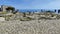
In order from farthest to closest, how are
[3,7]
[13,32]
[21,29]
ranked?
[3,7]
[21,29]
[13,32]

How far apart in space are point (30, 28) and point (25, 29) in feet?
0.83

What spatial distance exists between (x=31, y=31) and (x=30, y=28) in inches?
15.7

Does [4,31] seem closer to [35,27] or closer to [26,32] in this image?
[26,32]

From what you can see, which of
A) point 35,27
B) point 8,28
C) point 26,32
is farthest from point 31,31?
point 8,28

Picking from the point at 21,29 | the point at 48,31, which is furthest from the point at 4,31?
Result: the point at 48,31

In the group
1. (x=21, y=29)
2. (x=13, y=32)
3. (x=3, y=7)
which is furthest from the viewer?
(x=3, y=7)

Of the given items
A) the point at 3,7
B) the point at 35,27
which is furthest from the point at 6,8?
the point at 35,27

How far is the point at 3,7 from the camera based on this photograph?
21.6 meters

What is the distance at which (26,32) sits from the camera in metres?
5.64

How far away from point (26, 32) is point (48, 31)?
90cm

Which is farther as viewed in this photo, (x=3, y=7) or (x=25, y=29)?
(x=3, y=7)

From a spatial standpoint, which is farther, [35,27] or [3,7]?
[3,7]

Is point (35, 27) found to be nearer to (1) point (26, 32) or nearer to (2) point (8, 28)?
(1) point (26, 32)

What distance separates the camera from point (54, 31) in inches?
230
